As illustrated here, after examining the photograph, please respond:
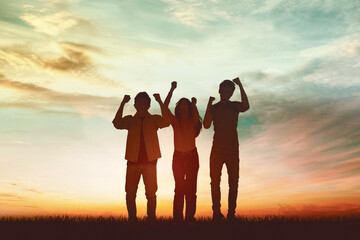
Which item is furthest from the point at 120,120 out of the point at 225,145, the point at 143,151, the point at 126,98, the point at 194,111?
the point at 225,145

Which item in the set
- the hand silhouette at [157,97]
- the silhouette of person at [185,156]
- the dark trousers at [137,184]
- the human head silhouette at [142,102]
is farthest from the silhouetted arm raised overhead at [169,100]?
the dark trousers at [137,184]

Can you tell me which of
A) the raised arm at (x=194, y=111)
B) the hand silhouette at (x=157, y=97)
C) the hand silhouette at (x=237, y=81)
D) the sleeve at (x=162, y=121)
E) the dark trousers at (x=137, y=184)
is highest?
the hand silhouette at (x=237, y=81)

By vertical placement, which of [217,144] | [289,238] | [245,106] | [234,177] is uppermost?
[245,106]

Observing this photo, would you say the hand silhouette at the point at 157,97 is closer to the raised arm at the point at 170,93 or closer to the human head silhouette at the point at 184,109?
the raised arm at the point at 170,93

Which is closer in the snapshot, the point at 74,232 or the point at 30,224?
the point at 74,232

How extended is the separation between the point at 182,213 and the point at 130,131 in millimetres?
2402

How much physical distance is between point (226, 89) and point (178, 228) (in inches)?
139

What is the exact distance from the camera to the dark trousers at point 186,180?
1092 centimetres

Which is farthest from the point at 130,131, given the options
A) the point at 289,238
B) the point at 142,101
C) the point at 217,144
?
the point at 289,238

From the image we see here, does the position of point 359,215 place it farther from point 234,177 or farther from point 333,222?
point 234,177

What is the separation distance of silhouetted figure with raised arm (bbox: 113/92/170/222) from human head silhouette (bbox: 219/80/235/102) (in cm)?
149

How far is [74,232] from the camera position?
9.88 metres

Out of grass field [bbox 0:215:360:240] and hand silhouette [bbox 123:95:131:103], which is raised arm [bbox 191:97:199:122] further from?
grass field [bbox 0:215:360:240]

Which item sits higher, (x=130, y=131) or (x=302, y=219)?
(x=130, y=131)
